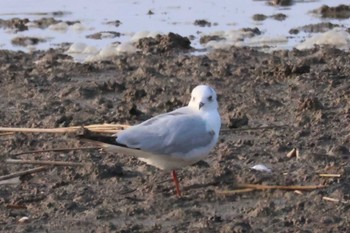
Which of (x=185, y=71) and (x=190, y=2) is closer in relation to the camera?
(x=185, y=71)

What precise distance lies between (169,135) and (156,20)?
736 centimetres

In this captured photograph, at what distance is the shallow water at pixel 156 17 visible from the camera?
43.9ft

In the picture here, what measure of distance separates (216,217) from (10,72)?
5.04m

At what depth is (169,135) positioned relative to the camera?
718cm

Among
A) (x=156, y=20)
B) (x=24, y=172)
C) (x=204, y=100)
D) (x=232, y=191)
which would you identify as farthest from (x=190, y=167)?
(x=156, y=20)

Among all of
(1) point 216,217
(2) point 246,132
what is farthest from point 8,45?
(1) point 216,217

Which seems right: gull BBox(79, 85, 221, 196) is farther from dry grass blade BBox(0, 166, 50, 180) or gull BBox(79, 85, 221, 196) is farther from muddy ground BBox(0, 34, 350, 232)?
dry grass blade BBox(0, 166, 50, 180)

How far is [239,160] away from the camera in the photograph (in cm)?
790

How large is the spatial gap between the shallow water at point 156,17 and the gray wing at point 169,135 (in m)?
5.28

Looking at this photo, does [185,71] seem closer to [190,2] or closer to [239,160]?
[239,160]

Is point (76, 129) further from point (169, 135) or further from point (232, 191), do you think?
point (232, 191)

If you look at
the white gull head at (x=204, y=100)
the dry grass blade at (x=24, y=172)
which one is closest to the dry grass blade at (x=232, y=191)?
the white gull head at (x=204, y=100)

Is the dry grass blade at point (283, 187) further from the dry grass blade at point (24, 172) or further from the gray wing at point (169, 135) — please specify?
the dry grass blade at point (24, 172)

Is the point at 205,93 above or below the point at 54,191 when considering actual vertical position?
above
